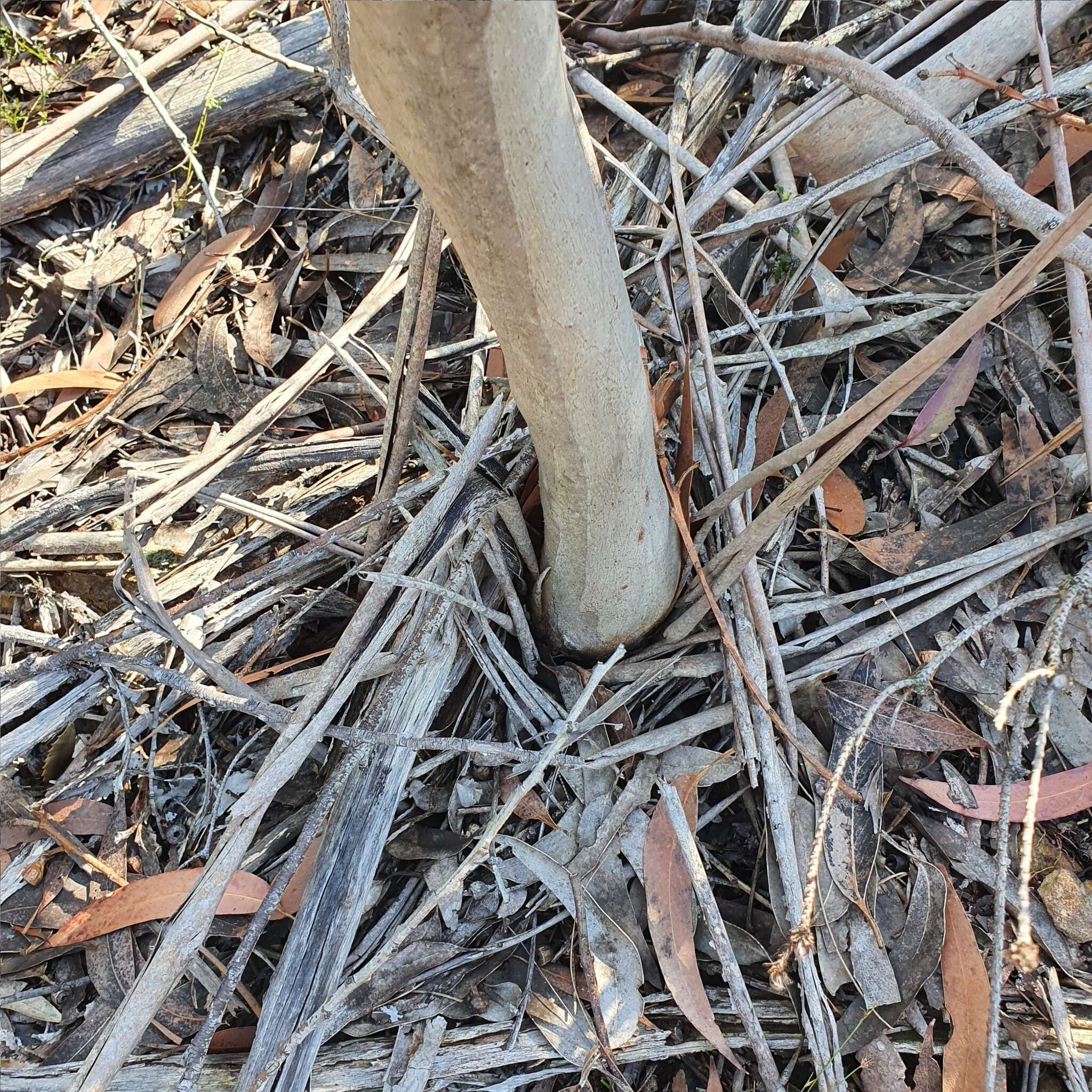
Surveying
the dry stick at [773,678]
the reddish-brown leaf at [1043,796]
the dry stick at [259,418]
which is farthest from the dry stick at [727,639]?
the dry stick at [259,418]

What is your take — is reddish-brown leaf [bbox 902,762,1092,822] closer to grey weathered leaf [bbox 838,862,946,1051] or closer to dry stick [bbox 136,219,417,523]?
grey weathered leaf [bbox 838,862,946,1051]

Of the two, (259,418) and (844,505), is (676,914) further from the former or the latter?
(259,418)

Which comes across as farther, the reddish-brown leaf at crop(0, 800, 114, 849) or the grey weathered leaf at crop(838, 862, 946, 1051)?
the reddish-brown leaf at crop(0, 800, 114, 849)

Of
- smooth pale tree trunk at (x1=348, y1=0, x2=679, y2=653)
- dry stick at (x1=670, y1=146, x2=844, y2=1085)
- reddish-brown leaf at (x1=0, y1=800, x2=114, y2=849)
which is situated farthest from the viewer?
reddish-brown leaf at (x1=0, y1=800, x2=114, y2=849)

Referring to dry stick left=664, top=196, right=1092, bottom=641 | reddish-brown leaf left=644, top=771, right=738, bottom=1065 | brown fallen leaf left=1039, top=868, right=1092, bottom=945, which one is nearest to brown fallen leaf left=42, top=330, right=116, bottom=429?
dry stick left=664, top=196, right=1092, bottom=641

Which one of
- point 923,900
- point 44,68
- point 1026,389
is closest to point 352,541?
point 923,900

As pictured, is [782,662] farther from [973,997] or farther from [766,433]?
[973,997]
